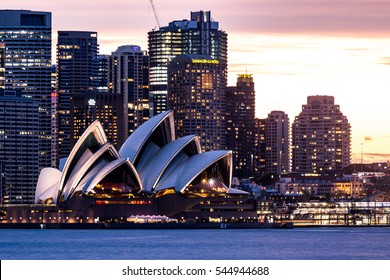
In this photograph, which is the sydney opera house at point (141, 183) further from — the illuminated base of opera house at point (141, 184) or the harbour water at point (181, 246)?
the harbour water at point (181, 246)

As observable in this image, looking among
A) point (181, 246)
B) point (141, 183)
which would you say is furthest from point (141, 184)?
point (181, 246)

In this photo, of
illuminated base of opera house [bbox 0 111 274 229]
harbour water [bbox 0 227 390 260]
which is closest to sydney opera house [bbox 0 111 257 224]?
illuminated base of opera house [bbox 0 111 274 229]

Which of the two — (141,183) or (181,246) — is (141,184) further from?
(181,246)

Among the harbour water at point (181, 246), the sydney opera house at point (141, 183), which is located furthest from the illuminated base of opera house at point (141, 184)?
the harbour water at point (181, 246)

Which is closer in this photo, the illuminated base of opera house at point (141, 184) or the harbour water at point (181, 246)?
the harbour water at point (181, 246)
